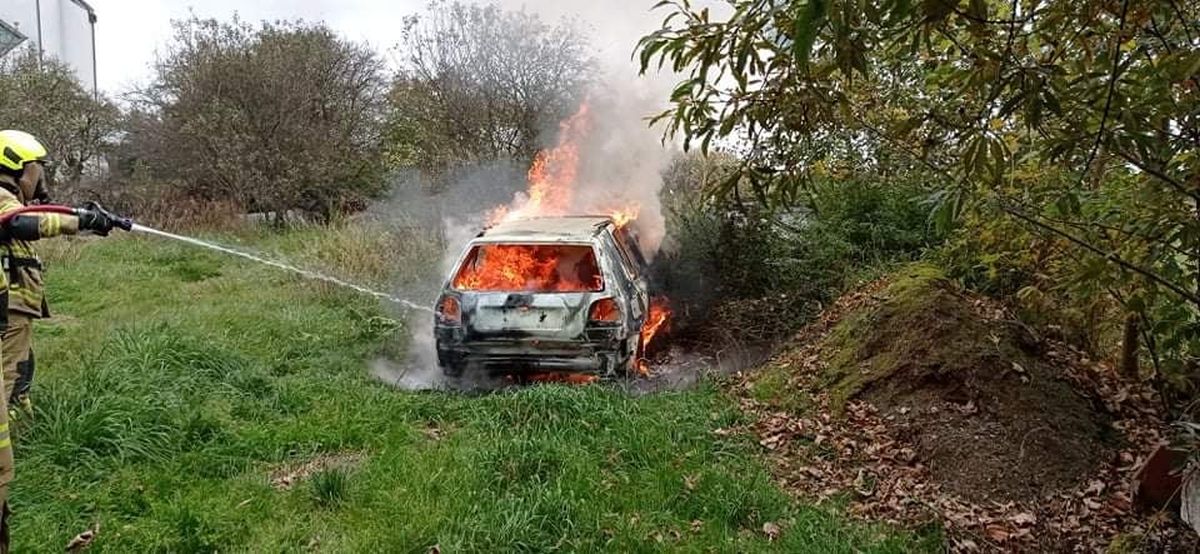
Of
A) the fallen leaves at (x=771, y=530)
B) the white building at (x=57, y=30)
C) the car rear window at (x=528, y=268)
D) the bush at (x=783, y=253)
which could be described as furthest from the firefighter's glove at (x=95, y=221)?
the white building at (x=57, y=30)

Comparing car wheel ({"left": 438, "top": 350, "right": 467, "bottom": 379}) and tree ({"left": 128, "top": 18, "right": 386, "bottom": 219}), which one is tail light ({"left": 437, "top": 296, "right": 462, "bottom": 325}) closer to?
car wheel ({"left": 438, "top": 350, "right": 467, "bottom": 379})

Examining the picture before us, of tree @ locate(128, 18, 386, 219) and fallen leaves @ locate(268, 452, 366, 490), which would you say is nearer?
fallen leaves @ locate(268, 452, 366, 490)

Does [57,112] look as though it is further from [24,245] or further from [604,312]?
[604,312]

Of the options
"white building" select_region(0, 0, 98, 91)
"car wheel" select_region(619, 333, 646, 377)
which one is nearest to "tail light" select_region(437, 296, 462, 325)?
"car wheel" select_region(619, 333, 646, 377)

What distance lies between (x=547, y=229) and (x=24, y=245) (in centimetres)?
392

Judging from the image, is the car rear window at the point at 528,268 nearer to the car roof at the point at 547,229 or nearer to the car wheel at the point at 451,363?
the car roof at the point at 547,229

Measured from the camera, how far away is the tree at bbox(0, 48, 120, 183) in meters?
15.0

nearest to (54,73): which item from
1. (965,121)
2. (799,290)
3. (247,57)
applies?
(247,57)

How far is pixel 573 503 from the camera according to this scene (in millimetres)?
4074

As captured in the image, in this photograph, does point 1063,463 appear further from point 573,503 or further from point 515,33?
point 515,33

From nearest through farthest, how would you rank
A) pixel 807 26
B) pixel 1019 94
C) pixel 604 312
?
1. pixel 807 26
2. pixel 1019 94
3. pixel 604 312

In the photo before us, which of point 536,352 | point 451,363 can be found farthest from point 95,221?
point 536,352

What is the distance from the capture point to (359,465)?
15.4 feet

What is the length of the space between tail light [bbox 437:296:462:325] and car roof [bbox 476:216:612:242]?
2.11ft
